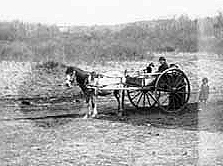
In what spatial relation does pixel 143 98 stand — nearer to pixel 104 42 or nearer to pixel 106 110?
pixel 106 110

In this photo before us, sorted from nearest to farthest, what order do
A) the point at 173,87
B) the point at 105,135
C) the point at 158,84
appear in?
the point at 105,135, the point at 158,84, the point at 173,87

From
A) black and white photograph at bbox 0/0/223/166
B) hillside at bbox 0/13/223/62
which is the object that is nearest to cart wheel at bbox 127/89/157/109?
black and white photograph at bbox 0/0/223/166

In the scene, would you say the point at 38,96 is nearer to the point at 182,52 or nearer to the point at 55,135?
the point at 55,135

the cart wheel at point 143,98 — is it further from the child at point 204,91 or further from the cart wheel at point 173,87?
the child at point 204,91

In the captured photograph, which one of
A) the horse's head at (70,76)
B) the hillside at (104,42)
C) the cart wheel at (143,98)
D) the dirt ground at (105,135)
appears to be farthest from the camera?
the hillside at (104,42)

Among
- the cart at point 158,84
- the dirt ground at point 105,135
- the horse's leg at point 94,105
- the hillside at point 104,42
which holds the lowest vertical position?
the dirt ground at point 105,135

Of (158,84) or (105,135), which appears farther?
(158,84)

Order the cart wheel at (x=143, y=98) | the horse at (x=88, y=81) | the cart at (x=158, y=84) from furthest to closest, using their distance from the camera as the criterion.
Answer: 1. the cart wheel at (x=143, y=98)
2. the cart at (x=158, y=84)
3. the horse at (x=88, y=81)

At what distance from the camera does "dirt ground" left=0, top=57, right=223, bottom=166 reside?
304 inches

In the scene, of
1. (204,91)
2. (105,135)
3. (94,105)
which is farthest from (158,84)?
(105,135)

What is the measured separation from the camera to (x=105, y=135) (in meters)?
9.67

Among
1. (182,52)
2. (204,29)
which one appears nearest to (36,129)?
(182,52)

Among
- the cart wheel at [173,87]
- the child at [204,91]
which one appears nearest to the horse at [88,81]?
the cart wheel at [173,87]

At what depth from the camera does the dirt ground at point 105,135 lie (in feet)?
25.3
